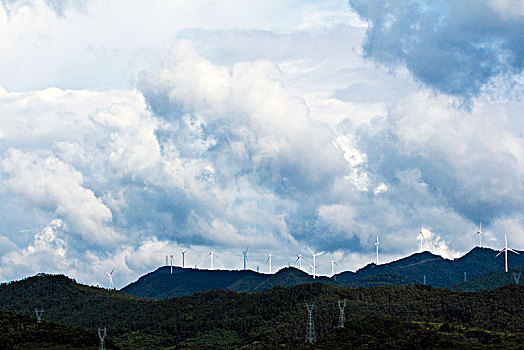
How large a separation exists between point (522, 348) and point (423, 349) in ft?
82.1

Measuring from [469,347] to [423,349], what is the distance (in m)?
12.1

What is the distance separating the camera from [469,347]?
7781 inches

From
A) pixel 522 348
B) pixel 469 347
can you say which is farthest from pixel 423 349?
pixel 522 348

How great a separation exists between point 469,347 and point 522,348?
528 inches

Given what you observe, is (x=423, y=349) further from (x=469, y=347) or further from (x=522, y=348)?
(x=522, y=348)

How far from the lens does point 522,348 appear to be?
629ft

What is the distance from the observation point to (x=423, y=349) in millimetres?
198500
